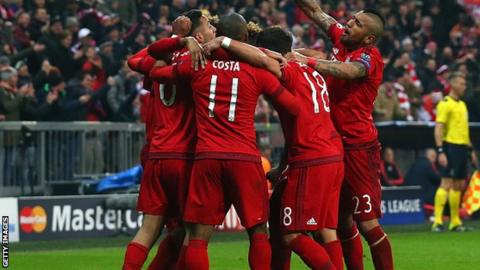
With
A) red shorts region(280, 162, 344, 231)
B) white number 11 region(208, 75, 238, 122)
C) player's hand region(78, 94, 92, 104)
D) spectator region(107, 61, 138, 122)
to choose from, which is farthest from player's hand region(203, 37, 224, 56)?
spectator region(107, 61, 138, 122)

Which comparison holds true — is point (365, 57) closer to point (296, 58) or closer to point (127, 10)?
point (296, 58)

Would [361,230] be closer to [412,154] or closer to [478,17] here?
[412,154]

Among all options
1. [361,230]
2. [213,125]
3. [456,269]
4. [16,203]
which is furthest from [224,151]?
[16,203]

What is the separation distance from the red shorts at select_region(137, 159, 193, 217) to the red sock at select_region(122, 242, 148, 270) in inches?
12.9

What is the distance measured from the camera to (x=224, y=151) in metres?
11.3

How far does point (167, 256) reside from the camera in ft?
40.1

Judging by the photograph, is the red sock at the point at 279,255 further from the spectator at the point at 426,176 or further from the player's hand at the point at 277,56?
the spectator at the point at 426,176

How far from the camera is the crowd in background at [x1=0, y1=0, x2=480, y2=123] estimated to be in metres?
22.8

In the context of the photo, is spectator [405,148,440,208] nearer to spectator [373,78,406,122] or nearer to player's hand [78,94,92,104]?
spectator [373,78,406,122]

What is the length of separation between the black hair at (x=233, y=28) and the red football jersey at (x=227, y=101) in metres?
0.28

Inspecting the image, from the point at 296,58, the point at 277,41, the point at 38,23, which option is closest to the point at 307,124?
the point at 296,58

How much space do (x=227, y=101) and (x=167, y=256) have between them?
1758mm

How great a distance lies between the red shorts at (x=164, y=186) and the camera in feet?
38.7

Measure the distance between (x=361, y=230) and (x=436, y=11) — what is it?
22.1 meters
